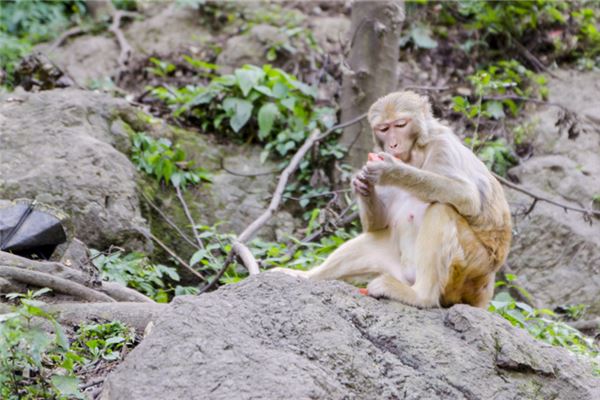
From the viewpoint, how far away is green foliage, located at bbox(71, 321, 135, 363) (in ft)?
16.8

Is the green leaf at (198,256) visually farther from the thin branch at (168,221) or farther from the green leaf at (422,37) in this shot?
the green leaf at (422,37)

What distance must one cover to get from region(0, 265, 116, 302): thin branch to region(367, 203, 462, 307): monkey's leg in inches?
75.4

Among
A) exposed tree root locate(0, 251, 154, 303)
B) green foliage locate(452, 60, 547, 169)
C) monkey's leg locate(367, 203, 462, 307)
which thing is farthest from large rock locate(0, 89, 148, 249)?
green foliage locate(452, 60, 547, 169)

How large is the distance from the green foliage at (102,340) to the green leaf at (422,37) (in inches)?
309

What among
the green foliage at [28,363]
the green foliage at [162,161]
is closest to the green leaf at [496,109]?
the green foliage at [162,161]

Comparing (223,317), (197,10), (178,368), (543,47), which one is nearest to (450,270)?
(223,317)

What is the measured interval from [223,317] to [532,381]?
5.96 feet

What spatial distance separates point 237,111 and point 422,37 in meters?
3.56

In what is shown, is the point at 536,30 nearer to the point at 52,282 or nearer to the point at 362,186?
the point at 362,186

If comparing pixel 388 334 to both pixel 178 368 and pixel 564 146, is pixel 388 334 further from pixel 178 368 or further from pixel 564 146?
pixel 564 146

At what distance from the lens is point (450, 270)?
18.7ft

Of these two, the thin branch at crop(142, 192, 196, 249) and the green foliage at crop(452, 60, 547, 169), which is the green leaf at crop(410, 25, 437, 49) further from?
the thin branch at crop(142, 192, 196, 249)

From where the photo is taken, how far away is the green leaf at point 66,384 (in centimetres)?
441

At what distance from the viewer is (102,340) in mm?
5227
